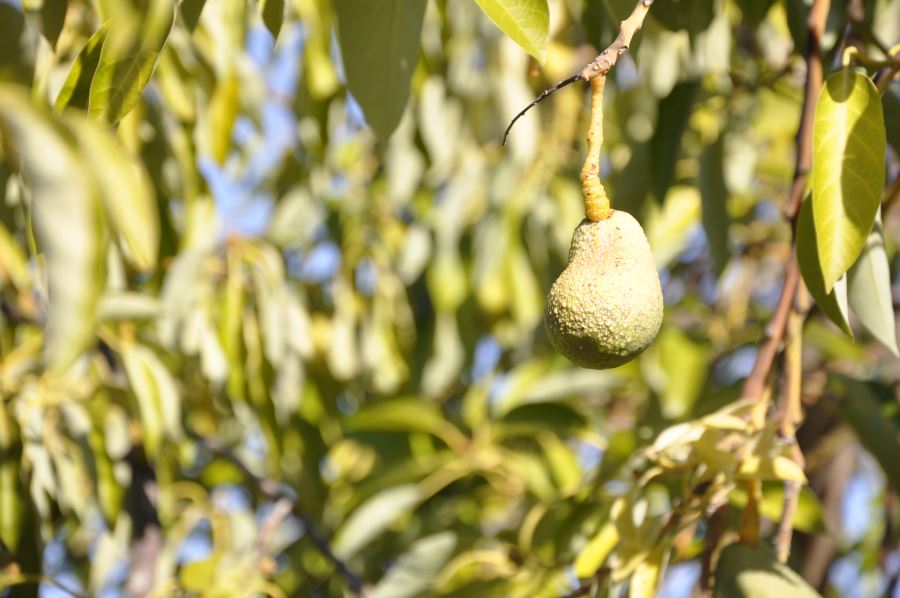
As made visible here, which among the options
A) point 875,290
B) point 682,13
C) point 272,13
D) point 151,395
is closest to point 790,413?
point 875,290

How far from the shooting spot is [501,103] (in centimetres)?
206

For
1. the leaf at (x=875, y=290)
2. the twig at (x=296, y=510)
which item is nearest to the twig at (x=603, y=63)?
the leaf at (x=875, y=290)

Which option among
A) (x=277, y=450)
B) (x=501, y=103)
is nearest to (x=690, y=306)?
(x=501, y=103)

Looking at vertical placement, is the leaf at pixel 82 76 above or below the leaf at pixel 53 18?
below

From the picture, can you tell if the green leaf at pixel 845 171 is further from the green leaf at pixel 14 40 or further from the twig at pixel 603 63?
the green leaf at pixel 14 40

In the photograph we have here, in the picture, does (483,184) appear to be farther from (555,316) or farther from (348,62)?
(555,316)

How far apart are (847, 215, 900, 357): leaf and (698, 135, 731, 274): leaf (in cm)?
44

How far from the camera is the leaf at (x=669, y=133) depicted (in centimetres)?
143

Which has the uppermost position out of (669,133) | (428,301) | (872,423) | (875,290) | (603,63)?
(603,63)

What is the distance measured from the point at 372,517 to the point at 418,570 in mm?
264

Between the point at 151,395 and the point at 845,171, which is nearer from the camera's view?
the point at 845,171

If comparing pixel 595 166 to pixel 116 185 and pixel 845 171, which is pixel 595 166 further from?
pixel 116 185

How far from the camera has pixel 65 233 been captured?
1.54 feet

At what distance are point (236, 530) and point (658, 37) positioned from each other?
120cm
